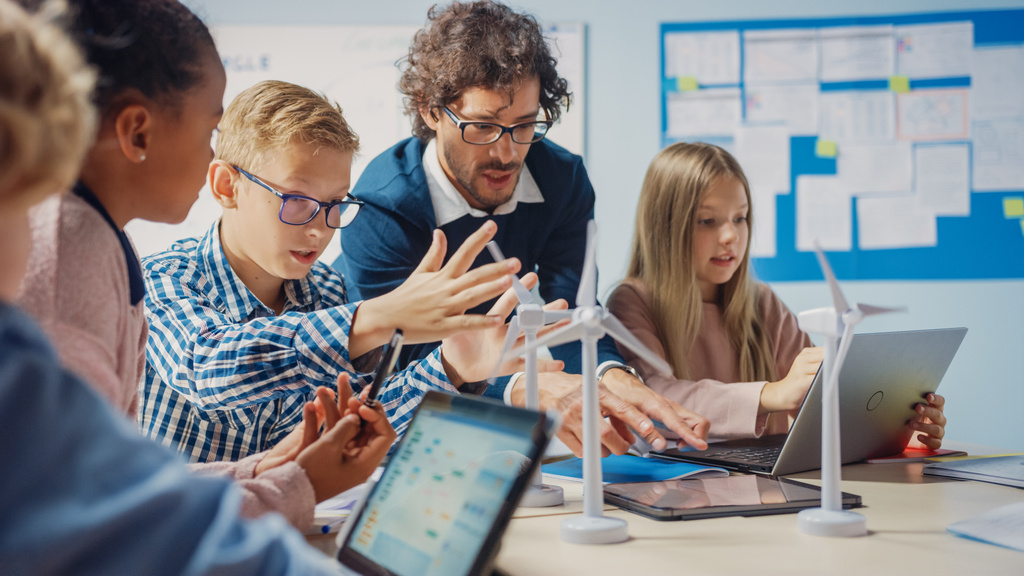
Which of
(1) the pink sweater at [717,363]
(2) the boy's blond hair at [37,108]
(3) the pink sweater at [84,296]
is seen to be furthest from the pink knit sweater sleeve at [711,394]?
(2) the boy's blond hair at [37,108]

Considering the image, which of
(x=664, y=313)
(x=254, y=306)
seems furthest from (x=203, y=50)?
(x=664, y=313)

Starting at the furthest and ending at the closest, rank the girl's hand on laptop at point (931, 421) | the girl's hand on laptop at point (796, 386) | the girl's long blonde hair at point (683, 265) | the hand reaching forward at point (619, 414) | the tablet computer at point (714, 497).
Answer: the girl's long blonde hair at point (683, 265), the girl's hand on laptop at point (796, 386), the girl's hand on laptop at point (931, 421), the hand reaching forward at point (619, 414), the tablet computer at point (714, 497)

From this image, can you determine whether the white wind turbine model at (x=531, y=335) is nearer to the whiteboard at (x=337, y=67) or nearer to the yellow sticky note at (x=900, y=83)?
the whiteboard at (x=337, y=67)

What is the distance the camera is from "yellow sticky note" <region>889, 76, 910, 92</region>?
10.1 feet

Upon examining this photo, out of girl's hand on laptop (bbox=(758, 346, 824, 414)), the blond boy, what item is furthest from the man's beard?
girl's hand on laptop (bbox=(758, 346, 824, 414))

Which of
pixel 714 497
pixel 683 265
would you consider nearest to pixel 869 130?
pixel 683 265

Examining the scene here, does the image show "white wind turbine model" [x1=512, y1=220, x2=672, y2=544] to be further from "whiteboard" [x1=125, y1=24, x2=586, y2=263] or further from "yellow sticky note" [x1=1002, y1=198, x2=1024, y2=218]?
"yellow sticky note" [x1=1002, y1=198, x2=1024, y2=218]

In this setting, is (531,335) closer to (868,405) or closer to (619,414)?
(619,414)

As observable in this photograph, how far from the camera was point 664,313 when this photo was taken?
209 centimetres

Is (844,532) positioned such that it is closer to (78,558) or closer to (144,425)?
(78,558)

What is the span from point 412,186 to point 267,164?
0.50 metres

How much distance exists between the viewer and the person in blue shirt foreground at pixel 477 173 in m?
1.84

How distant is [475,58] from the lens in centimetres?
186

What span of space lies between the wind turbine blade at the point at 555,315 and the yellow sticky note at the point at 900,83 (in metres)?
2.62
